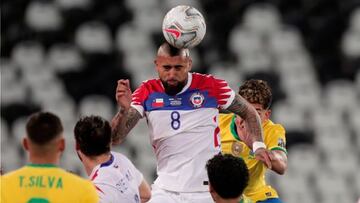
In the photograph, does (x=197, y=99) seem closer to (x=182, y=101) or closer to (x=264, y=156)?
(x=182, y=101)

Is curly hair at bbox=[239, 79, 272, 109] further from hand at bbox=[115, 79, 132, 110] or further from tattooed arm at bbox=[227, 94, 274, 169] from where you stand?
hand at bbox=[115, 79, 132, 110]

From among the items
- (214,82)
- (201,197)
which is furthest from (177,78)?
(201,197)

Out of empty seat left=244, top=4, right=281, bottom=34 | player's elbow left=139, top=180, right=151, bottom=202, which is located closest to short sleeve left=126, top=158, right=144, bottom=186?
player's elbow left=139, top=180, right=151, bottom=202

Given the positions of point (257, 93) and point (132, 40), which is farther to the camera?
point (132, 40)

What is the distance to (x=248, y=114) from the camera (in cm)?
714

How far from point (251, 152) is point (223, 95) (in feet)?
1.78

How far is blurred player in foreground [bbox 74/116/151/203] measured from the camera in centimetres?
623

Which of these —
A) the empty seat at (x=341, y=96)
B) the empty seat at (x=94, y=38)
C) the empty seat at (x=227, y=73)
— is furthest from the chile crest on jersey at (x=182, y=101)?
the empty seat at (x=341, y=96)

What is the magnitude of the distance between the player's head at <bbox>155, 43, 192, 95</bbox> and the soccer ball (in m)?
0.05

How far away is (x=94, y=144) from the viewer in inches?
246

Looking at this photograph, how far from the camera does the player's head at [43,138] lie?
5469mm

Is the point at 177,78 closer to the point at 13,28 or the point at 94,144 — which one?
the point at 94,144

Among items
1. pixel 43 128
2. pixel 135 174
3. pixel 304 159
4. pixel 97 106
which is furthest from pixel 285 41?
pixel 43 128

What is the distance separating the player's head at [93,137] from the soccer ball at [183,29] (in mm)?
922
